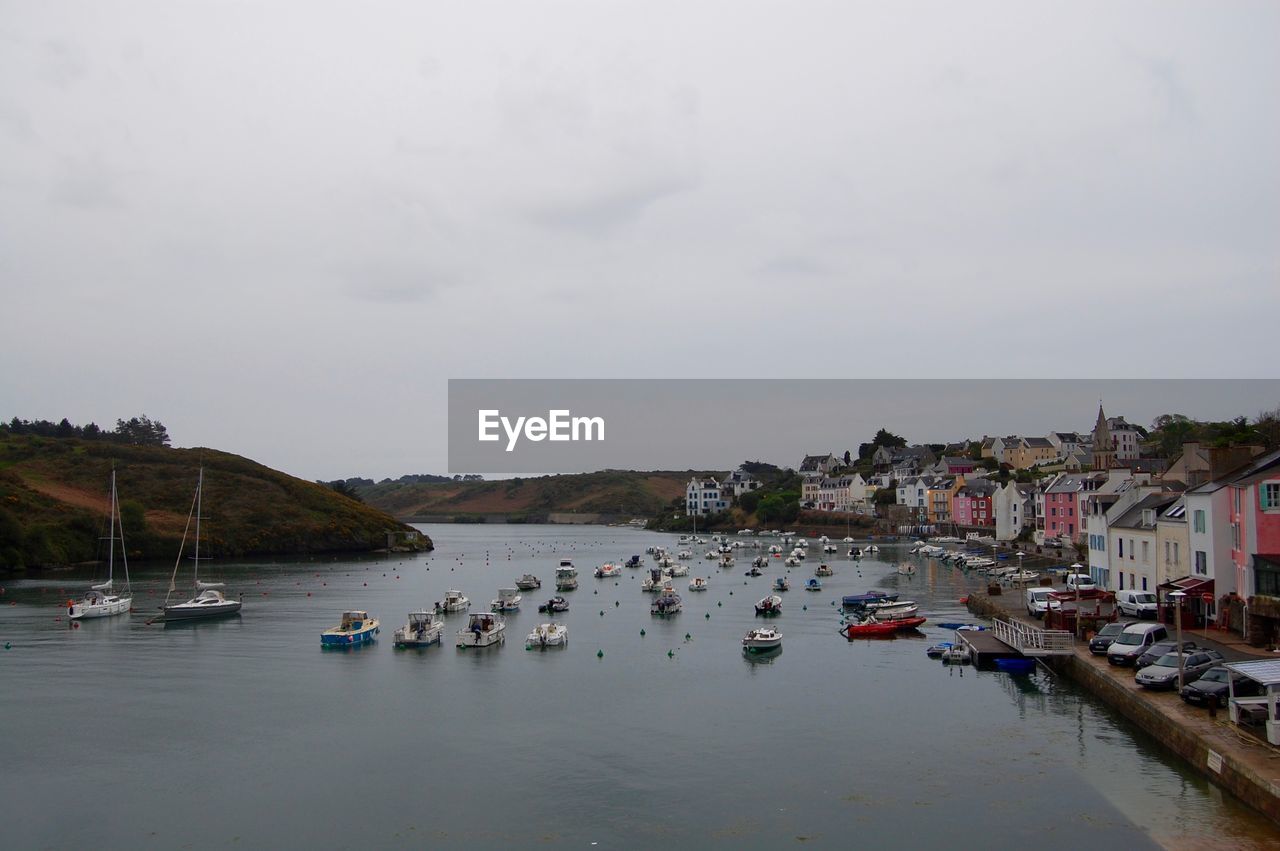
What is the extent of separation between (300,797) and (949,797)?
704 inches

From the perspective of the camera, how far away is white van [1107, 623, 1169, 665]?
117 ft

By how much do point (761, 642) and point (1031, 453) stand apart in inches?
5434

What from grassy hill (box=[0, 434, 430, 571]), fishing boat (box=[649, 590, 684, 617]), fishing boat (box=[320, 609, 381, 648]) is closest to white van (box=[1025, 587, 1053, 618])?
fishing boat (box=[649, 590, 684, 617])

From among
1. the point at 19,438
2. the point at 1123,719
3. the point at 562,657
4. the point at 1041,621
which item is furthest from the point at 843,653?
the point at 19,438

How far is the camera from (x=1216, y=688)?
27484 mm

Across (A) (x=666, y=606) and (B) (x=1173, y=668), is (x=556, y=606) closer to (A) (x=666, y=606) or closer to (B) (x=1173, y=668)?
(A) (x=666, y=606)

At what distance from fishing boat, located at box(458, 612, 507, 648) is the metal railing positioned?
26825 mm

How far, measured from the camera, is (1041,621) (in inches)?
1877

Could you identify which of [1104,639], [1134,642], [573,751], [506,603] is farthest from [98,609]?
[1134,642]

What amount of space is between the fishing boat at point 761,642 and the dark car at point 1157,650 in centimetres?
1893

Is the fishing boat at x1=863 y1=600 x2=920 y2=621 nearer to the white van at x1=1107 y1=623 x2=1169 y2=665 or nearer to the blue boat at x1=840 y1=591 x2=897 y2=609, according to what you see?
the blue boat at x1=840 y1=591 x2=897 y2=609

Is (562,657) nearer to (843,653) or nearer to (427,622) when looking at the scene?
(427,622)

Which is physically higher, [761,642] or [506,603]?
[761,642]

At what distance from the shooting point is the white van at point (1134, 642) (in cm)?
3556
